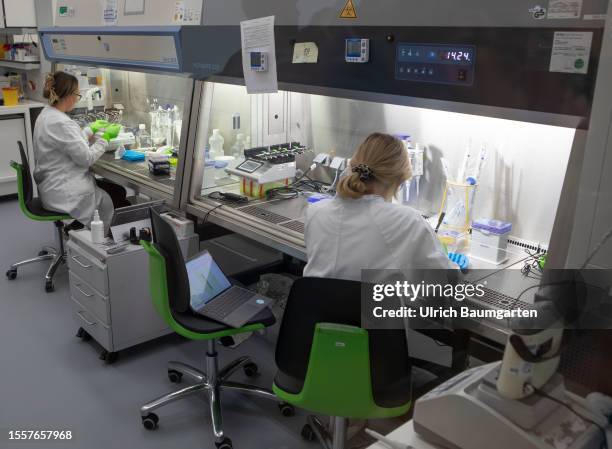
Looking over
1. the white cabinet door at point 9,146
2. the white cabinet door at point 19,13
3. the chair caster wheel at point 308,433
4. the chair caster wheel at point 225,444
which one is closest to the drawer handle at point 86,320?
the chair caster wheel at point 225,444

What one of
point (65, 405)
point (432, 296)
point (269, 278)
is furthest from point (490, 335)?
point (65, 405)

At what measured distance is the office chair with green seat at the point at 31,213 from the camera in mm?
3637

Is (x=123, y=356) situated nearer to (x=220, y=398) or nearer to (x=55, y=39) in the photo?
(x=220, y=398)

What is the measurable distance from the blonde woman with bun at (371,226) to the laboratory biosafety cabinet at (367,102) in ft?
0.85

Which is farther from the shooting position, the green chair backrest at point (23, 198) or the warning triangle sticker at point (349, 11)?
the green chair backrest at point (23, 198)

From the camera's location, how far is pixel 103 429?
7.94ft

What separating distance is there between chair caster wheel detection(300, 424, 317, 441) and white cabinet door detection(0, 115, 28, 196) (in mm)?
4255

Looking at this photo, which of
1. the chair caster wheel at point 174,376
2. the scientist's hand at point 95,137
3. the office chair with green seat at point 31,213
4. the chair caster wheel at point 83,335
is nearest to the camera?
the chair caster wheel at point 174,376

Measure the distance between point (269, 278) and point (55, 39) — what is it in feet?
7.75

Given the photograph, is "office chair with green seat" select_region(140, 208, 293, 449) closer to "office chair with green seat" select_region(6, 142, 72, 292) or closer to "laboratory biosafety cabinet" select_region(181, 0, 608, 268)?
"laboratory biosafety cabinet" select_region(181, 0, 608, 268)

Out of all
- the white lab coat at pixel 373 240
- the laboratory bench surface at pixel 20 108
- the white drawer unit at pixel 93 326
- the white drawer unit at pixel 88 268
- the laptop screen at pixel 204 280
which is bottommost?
the white drawer unit at pixel 93 326

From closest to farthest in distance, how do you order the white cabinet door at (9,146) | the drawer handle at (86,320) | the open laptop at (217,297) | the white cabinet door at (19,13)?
1. the open laptop at (217,297)
2. the drawer handle at (86,320)
3. the white cabinet door at (19,13)
4. the white cabinet door at (9,146)

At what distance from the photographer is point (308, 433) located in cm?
238

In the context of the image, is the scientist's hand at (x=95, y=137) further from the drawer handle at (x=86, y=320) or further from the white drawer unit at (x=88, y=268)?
the drawer handle at (x=86, y=320)
